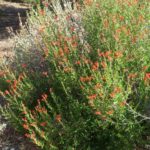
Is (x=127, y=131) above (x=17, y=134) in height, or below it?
above

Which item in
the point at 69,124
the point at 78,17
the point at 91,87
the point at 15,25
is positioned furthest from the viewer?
the point at 15,25

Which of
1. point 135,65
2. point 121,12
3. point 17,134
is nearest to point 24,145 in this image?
point 17,134

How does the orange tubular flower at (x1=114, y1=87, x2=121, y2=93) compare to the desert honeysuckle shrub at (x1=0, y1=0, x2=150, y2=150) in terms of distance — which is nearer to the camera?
the orange tubular flower at (x1=114, y1=87, x2=121, y2=93)

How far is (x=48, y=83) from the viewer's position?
4.45 meters

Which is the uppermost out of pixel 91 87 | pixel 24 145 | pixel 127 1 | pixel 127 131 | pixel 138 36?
pixel 127 1

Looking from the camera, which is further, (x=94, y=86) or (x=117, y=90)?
(x=94, y=86)

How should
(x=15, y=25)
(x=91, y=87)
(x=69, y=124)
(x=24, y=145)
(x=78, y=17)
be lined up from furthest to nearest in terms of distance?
1. (x=15, y=25)
2. (x=78, y=17)
3. (x=24, y=145)
4. (x=69, y=124)
5. (x=91, y=87)

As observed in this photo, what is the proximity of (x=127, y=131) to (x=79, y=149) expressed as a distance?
582mm

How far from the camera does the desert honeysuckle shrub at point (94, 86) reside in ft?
11.4

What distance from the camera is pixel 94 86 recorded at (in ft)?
11.3

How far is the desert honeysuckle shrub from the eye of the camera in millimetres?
3473

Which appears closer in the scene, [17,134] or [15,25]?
[17,134]

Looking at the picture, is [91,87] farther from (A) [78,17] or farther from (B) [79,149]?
(A) [78,17]

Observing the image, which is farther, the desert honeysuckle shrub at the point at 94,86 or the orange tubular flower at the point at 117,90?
the desert honeysuckle shrub at the point at 94,86
